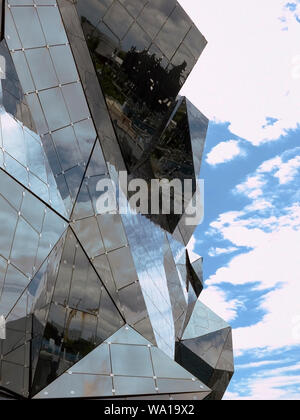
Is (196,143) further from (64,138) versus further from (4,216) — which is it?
(4,216)

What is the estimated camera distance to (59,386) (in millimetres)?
10359

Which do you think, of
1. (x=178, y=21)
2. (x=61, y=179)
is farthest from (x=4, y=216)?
(x=178, y=21)

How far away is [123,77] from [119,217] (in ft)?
14.2

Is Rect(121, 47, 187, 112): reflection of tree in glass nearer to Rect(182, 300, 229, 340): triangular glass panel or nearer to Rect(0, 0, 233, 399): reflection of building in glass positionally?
Rect(0, 0, 233, 399): reflection of building in glass

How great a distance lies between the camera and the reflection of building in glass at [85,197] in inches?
385
